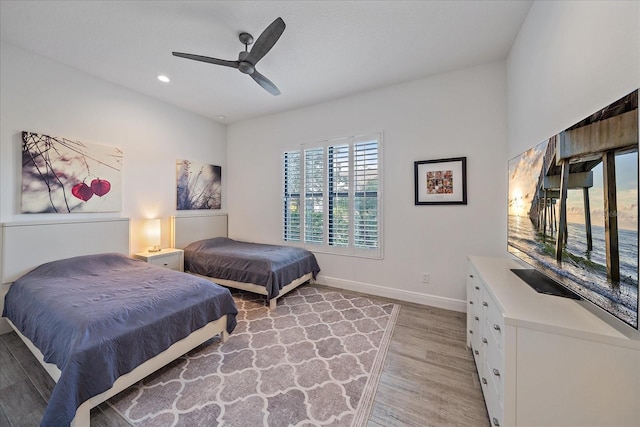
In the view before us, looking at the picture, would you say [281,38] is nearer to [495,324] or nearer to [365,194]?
[365,194]

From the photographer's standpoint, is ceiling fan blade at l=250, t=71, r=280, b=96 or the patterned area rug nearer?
the patterned area rug

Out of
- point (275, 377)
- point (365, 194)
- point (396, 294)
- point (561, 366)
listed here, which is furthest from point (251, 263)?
point (561, 366)

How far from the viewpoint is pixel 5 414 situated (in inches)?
58.3

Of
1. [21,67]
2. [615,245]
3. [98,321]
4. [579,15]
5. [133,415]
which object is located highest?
[21,67]

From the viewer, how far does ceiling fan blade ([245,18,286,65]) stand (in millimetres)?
1752

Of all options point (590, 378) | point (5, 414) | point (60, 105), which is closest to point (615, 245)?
point (590, 378)

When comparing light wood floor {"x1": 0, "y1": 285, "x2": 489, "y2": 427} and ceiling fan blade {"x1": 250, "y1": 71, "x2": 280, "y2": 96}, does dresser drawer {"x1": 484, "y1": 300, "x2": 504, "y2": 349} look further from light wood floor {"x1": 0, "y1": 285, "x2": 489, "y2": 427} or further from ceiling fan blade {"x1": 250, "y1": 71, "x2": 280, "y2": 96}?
ceiling fan blade {"x1": 250, "y1": 71, "x2": 280, "y2": 96}

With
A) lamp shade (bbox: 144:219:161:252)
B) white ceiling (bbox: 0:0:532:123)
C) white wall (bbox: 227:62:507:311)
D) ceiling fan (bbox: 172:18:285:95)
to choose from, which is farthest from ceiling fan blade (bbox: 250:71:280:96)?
lamp shade (bbox: 144:219:161:252)

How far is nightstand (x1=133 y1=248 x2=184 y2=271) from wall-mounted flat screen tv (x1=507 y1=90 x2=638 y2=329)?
399 centimetres

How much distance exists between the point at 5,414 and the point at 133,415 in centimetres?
79

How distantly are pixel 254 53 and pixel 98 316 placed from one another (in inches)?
89.3

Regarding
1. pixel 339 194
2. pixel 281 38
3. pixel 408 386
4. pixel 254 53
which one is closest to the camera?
pixel 408 386

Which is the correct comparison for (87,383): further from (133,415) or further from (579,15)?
(579,15)

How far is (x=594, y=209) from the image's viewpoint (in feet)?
3.27
